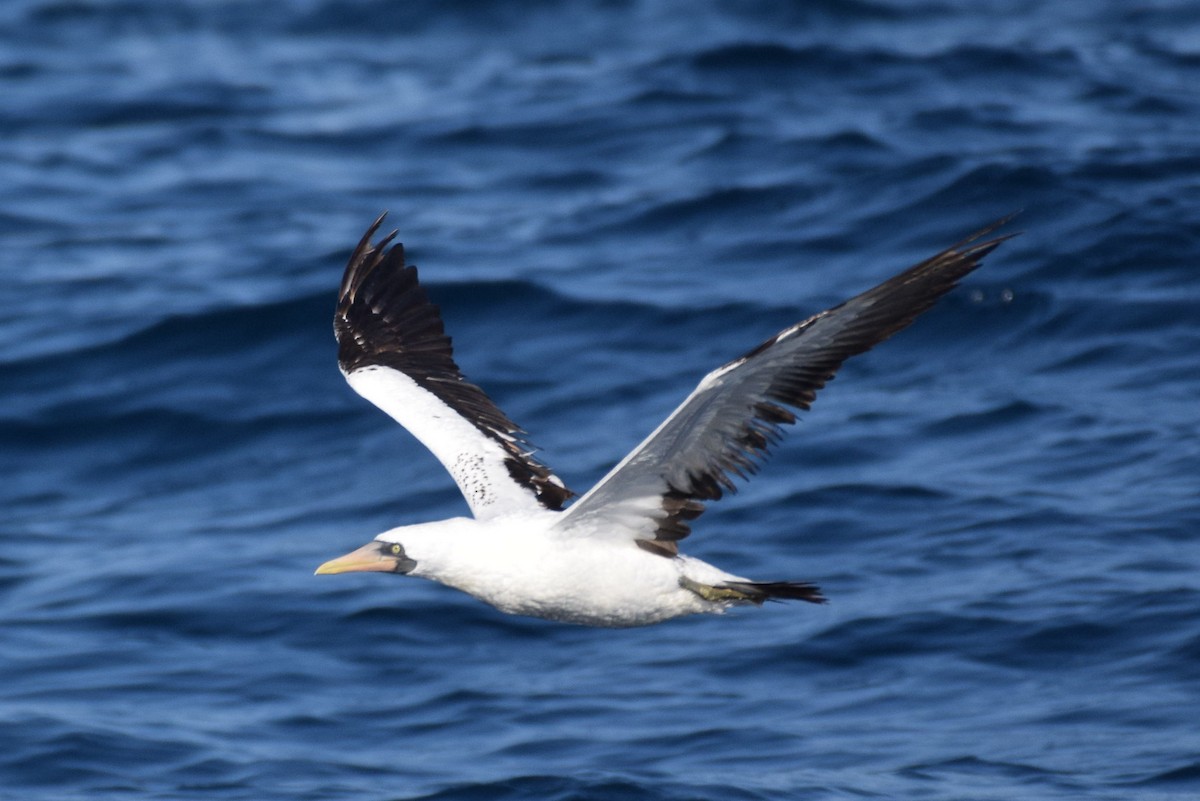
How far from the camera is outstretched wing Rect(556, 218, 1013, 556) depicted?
695cm

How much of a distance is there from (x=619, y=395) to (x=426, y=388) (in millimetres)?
4490

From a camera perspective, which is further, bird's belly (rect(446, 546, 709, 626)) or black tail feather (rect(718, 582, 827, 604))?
bird's belly (rect(446, 546, 709, 626))

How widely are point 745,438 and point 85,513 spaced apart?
795cm

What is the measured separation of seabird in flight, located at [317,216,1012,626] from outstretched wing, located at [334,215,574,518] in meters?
0.01

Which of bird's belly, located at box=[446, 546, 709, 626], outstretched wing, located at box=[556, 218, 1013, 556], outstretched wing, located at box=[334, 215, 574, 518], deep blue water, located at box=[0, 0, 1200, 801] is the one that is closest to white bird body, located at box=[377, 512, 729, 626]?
bird's belly, located at box=[446, 546, 709, 626]

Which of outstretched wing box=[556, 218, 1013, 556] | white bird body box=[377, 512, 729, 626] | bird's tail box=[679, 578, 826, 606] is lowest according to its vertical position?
bird's tail box=[679, 578, 826, 606]

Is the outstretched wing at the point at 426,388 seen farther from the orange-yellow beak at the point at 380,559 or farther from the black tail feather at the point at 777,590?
the black tail feather at the point at 777,590

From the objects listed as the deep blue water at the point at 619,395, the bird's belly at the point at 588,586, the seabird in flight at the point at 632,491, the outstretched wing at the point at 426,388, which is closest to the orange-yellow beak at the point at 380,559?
the seabird in flight at the point at 632,491

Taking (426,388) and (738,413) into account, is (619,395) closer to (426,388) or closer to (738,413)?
(426,388)

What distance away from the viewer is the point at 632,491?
7965 mm

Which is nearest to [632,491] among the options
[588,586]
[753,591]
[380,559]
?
[588,586]

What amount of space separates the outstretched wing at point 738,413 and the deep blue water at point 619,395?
7.59 feet

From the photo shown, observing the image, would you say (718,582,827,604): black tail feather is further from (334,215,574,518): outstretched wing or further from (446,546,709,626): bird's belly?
(334,215,574,518): outstretched wing

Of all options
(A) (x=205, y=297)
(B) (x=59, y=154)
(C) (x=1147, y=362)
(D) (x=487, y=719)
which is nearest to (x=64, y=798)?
(D) (x=487, y=719)
